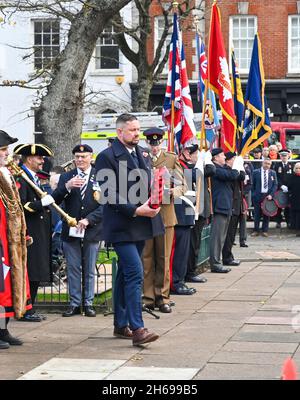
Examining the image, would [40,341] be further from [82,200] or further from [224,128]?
[224,128]

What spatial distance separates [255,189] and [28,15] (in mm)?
16861

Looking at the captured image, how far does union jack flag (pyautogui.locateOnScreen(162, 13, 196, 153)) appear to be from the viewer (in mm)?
15391

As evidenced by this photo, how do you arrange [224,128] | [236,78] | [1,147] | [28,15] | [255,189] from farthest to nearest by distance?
[28,15] → [255,189] → [236,78] → [224,128] → [1,147]

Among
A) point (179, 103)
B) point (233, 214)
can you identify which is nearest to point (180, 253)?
point (179, 103)

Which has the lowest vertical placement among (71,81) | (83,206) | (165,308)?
(165,308)

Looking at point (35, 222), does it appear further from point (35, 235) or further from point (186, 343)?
point (186, 343)

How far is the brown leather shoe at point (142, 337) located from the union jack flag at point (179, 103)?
5.92m

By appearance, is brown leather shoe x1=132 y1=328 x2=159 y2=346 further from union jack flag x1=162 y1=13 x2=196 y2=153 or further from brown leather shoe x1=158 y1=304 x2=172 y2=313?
union jack flag x1=162 y1=13 x2=196 y2=153

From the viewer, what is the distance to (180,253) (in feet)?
43.9

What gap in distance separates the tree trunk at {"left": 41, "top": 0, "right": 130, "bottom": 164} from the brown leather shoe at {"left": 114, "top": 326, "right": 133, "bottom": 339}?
5804 mm

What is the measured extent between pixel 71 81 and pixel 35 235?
4637mm

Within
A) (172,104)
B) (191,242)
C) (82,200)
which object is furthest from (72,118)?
(82,200)

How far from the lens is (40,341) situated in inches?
396

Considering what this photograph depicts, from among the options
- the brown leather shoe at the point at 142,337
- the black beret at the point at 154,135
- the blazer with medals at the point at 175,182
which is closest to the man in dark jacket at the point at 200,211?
the blazer with medals at the point at 175,182
